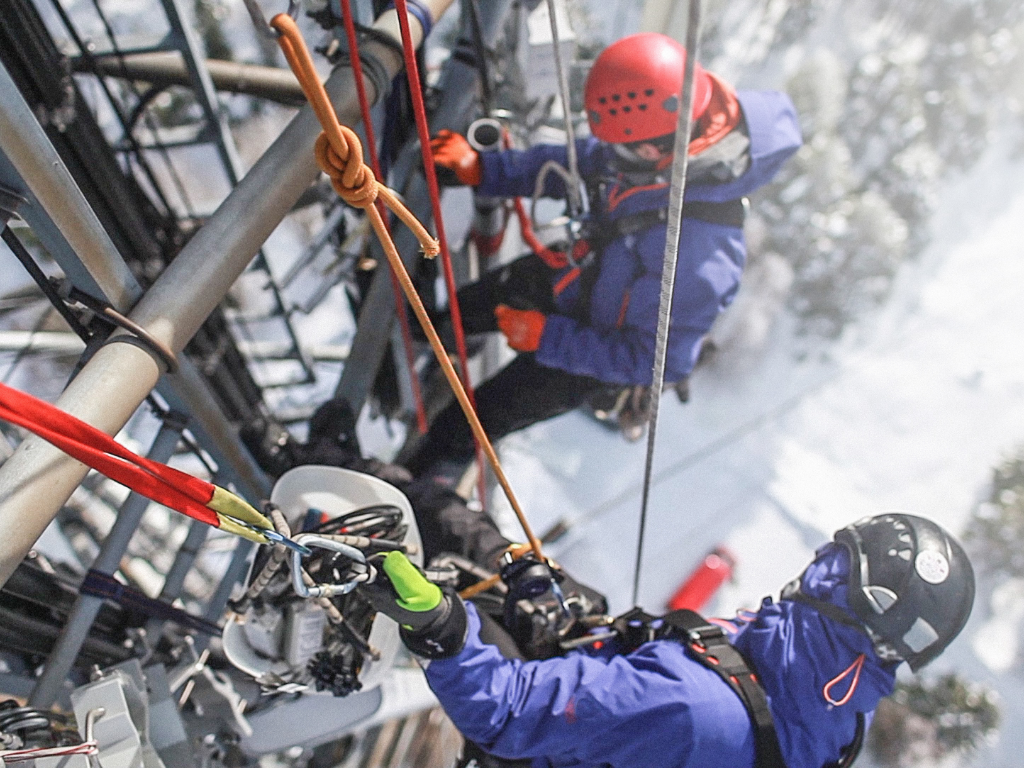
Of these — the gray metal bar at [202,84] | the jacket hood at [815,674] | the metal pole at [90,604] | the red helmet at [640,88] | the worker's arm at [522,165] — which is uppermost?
the gray metal bar at [202,84]

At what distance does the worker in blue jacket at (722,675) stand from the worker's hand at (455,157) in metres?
1.91

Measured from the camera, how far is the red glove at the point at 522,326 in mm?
2869

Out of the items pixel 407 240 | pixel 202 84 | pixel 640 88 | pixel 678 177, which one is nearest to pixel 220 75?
pixel 202 84

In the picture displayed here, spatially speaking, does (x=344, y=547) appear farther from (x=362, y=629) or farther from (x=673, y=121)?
(x=673, y=121)

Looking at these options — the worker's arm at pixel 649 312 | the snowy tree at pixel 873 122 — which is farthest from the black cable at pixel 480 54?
the snowy tree at pixel 873 122

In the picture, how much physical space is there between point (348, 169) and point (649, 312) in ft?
5.69

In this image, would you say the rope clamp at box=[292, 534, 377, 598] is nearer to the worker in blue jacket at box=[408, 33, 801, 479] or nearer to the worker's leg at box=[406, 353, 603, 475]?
the worker in blue jacket at box=[408, 33, 801, 479]

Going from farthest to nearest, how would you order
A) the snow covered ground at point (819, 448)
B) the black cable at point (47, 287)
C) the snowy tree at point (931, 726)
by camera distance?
the snowy tree at point (931, 726), the snow covered ground at point (819, 448), the black cable at point (47, 287)

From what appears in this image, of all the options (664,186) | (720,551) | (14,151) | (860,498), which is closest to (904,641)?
(664,186)

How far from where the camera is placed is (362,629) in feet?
6.75

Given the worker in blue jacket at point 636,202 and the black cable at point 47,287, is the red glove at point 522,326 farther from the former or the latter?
the black cable at point 47,287

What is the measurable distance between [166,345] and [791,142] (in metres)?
2.47

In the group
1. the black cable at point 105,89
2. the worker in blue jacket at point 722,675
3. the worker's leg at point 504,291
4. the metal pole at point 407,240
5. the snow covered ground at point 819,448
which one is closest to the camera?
the worker in blue jacket at point 722,675

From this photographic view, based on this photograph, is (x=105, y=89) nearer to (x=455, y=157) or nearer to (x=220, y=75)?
(x=220, y=75)
